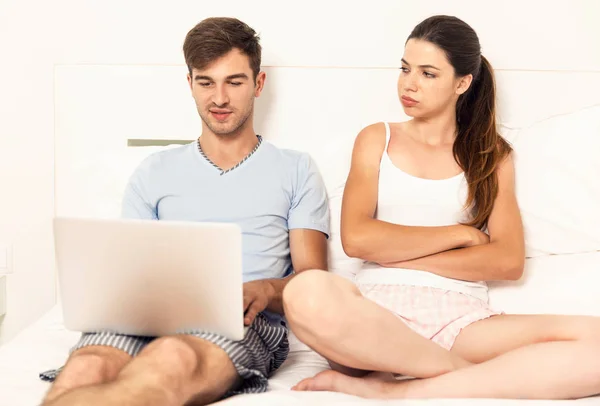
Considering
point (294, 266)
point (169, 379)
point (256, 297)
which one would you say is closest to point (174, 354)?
point (169, 379)

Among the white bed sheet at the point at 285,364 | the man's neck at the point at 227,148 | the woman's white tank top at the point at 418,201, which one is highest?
the man's neck at the point at 227,148

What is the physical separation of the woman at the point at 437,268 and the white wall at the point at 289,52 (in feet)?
0.94

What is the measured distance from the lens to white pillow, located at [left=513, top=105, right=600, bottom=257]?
1931 millimetres

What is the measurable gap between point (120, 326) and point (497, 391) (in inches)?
27.4

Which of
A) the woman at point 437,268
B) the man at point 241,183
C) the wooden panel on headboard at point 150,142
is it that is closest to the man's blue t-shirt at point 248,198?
the man at point 241,183

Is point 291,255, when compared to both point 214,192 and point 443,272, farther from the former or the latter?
point 443,272

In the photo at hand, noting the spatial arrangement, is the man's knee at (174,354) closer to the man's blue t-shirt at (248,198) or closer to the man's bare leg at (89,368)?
the man's bare leg at (89,368)

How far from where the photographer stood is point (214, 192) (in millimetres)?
1808

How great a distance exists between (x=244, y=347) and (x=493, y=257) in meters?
0.61

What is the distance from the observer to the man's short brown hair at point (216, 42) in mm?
1841

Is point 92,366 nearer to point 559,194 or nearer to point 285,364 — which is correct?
point 285,364

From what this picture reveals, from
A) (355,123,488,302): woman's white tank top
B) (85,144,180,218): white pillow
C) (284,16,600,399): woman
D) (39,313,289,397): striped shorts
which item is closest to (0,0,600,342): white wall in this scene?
(85,144,180,218): white pillow

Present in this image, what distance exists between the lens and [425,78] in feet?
6.01

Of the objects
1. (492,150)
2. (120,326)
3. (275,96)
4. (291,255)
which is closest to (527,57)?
(492,150)
